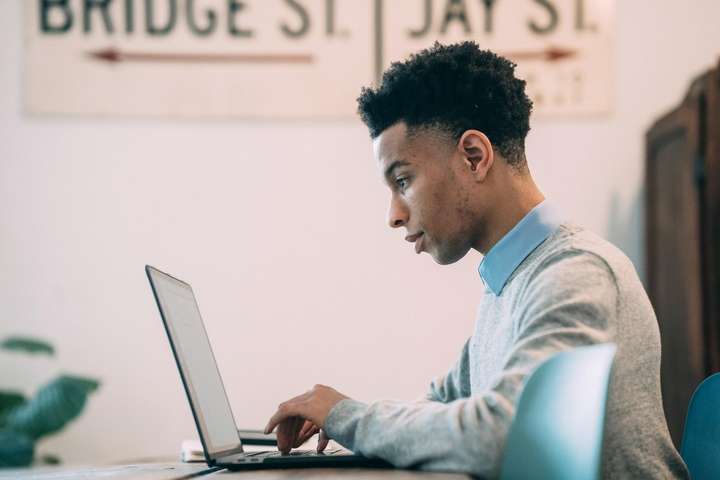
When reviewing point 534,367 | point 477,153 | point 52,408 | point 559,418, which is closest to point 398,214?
point 477,153

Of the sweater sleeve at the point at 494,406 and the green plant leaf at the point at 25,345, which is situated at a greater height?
the sweater sleeve at the point at 494,406

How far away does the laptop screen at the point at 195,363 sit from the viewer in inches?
51.3

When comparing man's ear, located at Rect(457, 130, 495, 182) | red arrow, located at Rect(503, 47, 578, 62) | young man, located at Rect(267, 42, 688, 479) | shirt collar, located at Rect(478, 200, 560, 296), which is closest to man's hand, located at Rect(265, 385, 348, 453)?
young man, located at Rect(267, 42, 688, 479)

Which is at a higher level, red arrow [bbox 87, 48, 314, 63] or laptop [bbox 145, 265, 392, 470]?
red arrow [bbox 87, 48, 314, 63]

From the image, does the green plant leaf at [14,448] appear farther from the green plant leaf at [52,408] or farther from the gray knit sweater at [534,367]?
the gray knit sweater at [534,367]

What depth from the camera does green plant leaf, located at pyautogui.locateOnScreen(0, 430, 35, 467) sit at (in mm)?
2953

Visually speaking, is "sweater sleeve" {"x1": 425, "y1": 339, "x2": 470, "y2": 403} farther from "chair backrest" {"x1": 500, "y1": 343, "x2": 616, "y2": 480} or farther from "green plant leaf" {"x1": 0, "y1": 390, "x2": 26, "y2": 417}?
"green plant leaf" {"x1": 0, "y1": 390, "x2": 26, "y2": 417}

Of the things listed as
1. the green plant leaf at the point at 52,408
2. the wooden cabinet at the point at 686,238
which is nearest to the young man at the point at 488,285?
the wooden cabinet at the point at 686,238

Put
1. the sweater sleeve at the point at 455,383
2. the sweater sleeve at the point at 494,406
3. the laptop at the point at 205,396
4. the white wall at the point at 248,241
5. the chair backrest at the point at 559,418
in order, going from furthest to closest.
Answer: the white wall at the point at 248,241
the sweater sleeve at the point at 455,383
the laptop at the point at 205,396
the sweater sleeve at the point at 494,406
the chair backrest at the point at 559,418

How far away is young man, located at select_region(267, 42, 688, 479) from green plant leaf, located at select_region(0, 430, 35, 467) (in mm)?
1674

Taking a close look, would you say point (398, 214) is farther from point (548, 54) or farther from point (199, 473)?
point (548, 54)

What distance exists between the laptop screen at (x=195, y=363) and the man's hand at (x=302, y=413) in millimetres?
93

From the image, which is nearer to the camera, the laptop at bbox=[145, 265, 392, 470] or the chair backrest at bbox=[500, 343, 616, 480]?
the chair backrest at bbox=[500, 343, 616, 480]

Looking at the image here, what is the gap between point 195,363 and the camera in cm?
146
